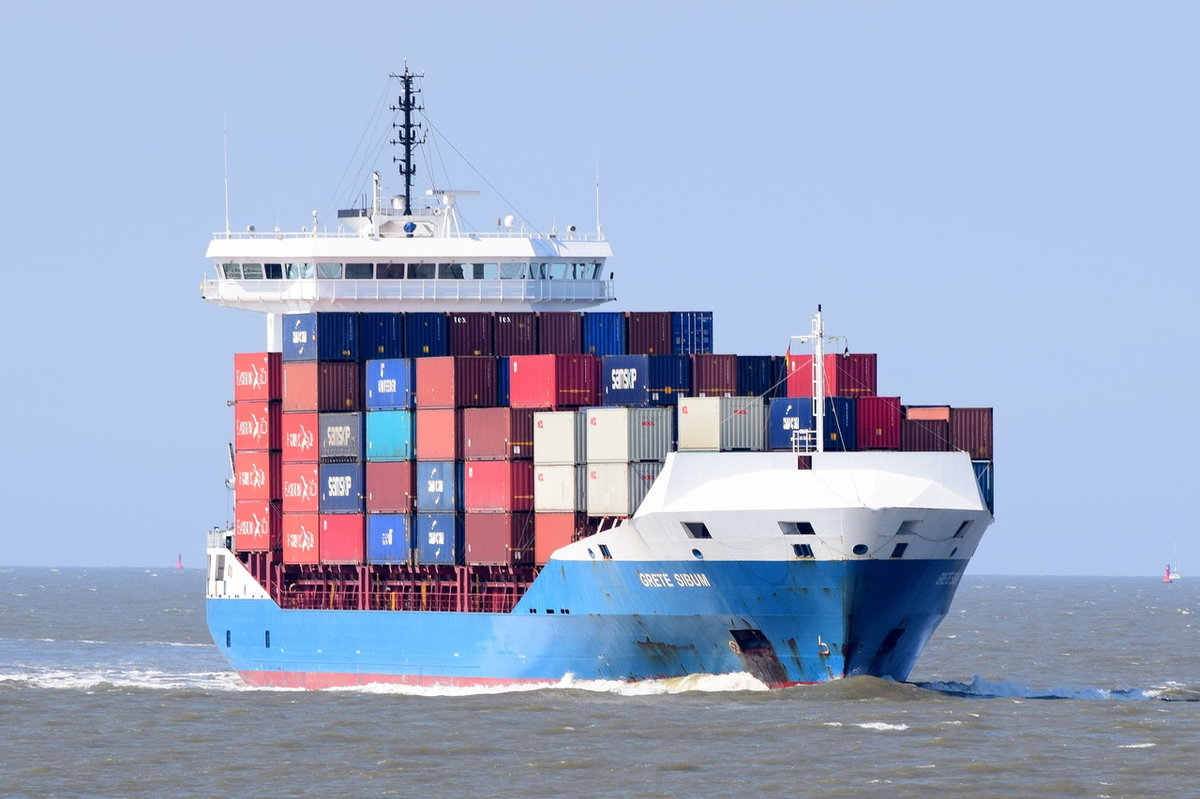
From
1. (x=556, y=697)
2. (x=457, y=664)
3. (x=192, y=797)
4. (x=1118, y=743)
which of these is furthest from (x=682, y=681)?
(x=192, y=797)

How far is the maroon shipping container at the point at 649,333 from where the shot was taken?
4875 cm

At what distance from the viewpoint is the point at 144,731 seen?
4106 centimetres

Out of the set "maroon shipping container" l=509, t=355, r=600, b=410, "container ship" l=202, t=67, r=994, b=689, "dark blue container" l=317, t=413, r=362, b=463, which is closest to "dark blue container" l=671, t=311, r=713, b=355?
"container ship" l=202, t=67, r=994, b=689

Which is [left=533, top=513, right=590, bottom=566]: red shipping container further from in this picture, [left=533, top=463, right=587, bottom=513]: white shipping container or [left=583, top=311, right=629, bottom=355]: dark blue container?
[left=583, top=311, right=629, bottom=355]: dark blue container

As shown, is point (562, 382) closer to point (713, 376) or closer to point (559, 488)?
point (559, 488)

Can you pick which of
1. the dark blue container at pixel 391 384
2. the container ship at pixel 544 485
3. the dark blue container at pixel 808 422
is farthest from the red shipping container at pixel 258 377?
the dark blue container at pixel 808 422

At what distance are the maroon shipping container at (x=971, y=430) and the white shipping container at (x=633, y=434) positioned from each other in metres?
5.86

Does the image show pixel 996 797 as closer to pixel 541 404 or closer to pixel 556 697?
pixel 556 697

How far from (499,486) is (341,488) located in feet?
15.8

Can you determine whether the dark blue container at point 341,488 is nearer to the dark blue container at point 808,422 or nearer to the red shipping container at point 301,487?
the red shipping container at point 301,487

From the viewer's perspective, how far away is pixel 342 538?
159ft

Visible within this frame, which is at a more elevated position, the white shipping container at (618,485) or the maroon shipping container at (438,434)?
the maroon shipping container at (438,434)

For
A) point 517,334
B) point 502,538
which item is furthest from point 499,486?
point 517,334

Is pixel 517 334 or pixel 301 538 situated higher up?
pixel 517 334
